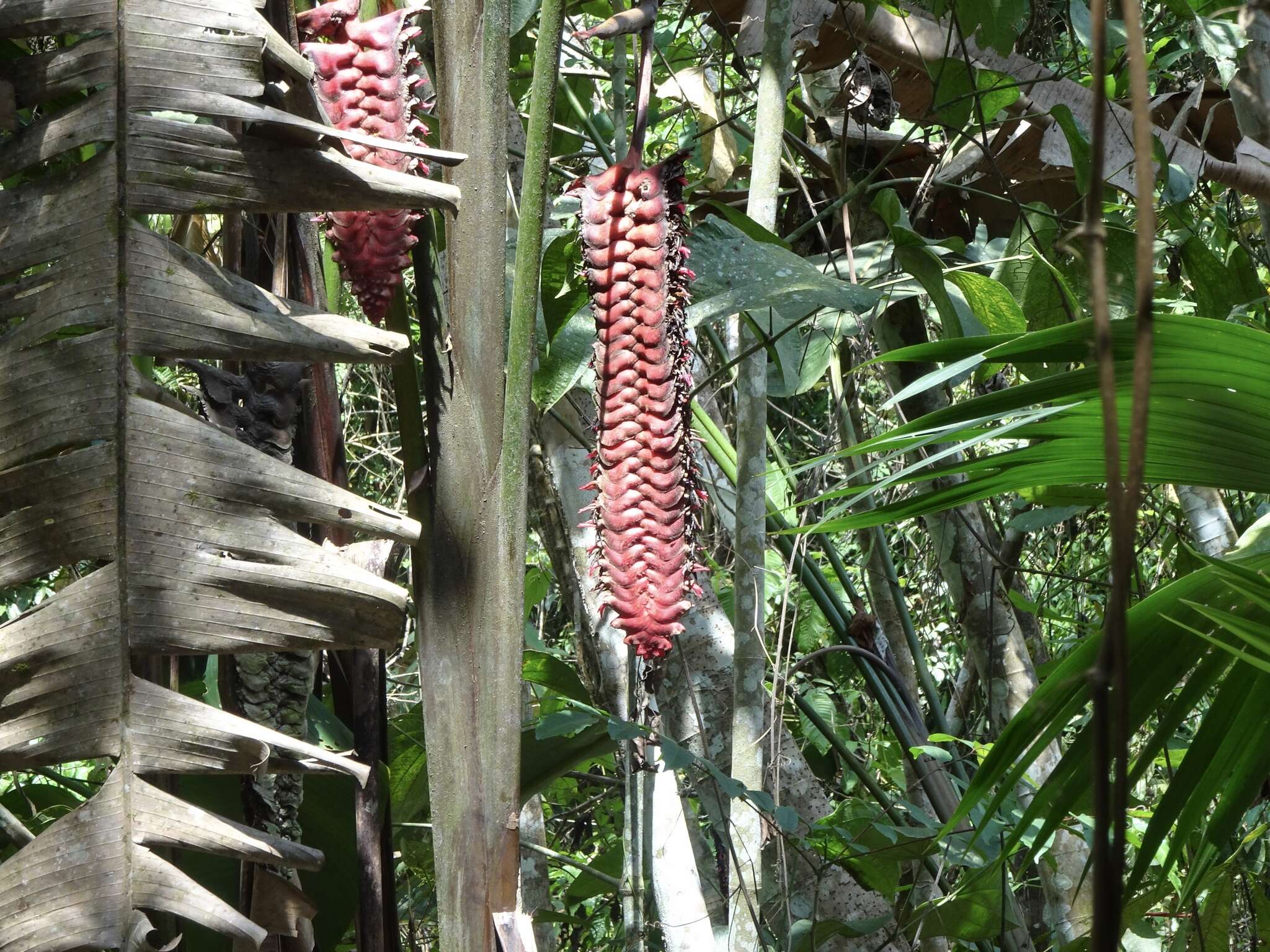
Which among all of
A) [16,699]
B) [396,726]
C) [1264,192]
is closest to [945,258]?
[1264,192]

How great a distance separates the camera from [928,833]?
1.12 metres

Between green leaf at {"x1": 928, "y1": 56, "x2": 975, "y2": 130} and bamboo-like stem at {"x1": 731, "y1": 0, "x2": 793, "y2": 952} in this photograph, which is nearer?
bamboo-like stem at {"x1": 731, "y1": 0, "x2": 793, "y2": 952}

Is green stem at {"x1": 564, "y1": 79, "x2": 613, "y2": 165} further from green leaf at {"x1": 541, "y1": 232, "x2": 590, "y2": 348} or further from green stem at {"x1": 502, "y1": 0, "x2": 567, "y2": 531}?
green stem at {"x1": 502, "y1": 0, "x2": 567, "y2": 531}

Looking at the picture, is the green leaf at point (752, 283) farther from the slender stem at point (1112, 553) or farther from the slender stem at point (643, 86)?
the slender stem at point (1112, 553)

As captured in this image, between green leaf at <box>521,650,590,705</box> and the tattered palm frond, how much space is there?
1.84ft

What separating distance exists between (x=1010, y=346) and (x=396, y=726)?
87cm

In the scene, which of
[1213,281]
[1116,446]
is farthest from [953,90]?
[1116,446]

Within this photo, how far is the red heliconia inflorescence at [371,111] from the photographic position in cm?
57

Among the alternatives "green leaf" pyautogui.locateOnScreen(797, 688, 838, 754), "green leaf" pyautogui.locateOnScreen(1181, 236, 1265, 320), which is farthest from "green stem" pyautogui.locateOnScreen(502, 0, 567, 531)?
"green leaf" pyautogui.locateOnScreen(797, 688, 838, 754)

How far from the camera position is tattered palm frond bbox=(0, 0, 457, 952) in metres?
0.56

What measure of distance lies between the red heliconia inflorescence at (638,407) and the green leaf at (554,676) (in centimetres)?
56

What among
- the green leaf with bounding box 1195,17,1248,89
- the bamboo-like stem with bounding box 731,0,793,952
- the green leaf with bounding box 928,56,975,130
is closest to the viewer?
the bamboo-like stem with bounding box 731,0,793,952

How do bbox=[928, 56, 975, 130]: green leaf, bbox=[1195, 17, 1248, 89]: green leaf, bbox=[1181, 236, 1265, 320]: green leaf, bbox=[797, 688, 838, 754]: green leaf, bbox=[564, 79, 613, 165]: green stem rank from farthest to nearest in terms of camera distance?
bbox=[797, 688, 838, 754]: green leaf < bbox=[1181, 236, 1265, 320]: green leaf < bbox=[928, 56, 975, 130]: green leaf < bbox=[1195, 17, 1248, 89]: green leaf < bbox=[564, 79, 613, 165]: green stem

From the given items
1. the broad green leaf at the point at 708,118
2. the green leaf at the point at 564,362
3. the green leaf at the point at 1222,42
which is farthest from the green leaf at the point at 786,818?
the green leaf at the point at 1222,42
